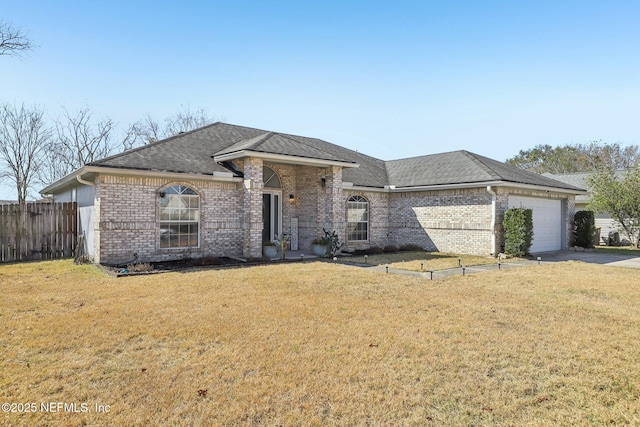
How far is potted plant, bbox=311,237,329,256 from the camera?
14.2 meters

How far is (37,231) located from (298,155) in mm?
9706

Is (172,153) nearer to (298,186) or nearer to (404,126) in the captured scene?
(298,186)

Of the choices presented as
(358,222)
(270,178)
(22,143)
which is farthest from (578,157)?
(22,143)

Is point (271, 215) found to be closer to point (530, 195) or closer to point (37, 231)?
point (37, 231)

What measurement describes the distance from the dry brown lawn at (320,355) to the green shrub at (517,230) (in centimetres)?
586

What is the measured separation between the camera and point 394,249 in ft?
53.3

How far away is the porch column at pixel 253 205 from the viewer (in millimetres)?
12565

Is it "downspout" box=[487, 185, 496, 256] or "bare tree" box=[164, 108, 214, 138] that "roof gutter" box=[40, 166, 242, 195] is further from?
"bare tree" box=[164, 108, 214, 138]

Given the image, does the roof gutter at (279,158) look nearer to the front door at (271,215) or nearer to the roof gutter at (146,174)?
the roof gutter at (146,174)

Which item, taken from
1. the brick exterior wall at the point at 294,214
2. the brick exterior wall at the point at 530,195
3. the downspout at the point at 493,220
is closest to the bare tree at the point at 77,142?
the brick exterior wall at the point at 294,214

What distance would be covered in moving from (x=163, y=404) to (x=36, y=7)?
1589cm

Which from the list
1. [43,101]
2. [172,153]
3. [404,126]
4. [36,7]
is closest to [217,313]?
[172,153]

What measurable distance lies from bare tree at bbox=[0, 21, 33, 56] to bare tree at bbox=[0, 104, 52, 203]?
68.0ft

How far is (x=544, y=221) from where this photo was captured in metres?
16.7
